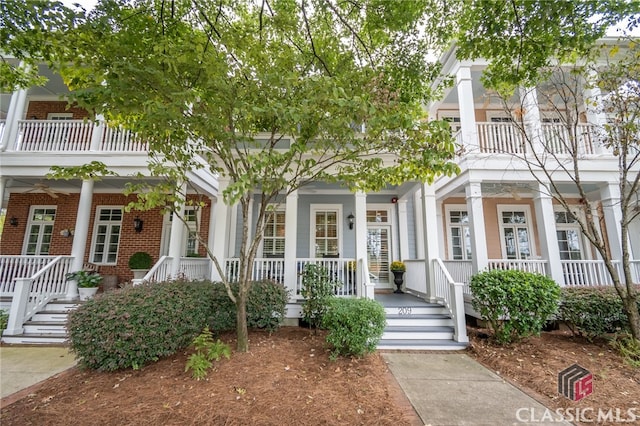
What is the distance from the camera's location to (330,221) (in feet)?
31.0

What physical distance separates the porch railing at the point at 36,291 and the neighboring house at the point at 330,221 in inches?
1.2

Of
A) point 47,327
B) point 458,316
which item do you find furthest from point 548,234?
point 47,327

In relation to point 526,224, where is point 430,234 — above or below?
below

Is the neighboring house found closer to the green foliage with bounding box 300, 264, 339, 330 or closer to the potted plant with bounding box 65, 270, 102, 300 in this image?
the potted plant with bounding box 65, 270, 102, 300

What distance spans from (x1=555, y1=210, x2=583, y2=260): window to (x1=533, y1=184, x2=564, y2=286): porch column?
420 cm

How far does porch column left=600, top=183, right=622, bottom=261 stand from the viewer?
6.33 meters

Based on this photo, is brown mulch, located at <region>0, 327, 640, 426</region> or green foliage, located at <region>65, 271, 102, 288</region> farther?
A: green foliage, located at <region>65, 271, 102, 288</region>

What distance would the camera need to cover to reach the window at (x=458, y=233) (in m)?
9.48

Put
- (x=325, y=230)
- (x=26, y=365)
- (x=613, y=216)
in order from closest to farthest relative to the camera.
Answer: (x=26, y=365) → (x=613, y=216) → (x=325, y=230)

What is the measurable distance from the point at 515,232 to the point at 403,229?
379 centimetres

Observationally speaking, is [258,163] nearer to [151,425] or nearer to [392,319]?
[151,425]

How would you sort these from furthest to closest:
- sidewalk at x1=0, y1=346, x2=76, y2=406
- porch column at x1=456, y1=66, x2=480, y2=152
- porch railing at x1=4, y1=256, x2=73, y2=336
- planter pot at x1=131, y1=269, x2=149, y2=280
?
planter pot at x1=131, y1=269, x2=149, y2=280, porch column at x1=456, y1=66, x2=480, y2=152, porch railing at x1=4, y1=256, x2=73, y2=336, sidewalk at x1=0, y1=346, x2=76, y2=406

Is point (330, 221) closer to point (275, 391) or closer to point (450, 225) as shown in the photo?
point (450, 225)

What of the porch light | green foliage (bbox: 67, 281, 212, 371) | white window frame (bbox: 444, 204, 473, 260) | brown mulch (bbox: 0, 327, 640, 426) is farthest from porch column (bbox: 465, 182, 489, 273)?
green foliage (bbox: 67, 281, 212, 371)
